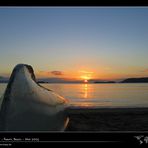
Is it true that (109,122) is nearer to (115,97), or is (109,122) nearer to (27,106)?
(27,106)

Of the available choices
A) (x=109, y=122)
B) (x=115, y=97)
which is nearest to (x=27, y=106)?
(x=109, y=122)

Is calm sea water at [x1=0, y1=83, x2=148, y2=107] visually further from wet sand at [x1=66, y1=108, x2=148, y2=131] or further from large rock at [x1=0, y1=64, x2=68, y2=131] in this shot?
wet sand at [x1=66, y1=108, x2=148, y2=131]

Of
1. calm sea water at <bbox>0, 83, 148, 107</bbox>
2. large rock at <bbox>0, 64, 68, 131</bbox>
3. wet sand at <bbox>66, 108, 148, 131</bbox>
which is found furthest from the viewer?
calm sea water at <bbox>0, 83, 148, 107</bbox>

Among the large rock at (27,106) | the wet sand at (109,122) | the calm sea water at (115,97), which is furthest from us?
the calm sea water at (115,97)

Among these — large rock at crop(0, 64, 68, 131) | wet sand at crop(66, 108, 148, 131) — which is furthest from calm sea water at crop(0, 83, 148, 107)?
wet sand at crop(66, 108, 148, 131)

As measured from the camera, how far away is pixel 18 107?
2.14 metres

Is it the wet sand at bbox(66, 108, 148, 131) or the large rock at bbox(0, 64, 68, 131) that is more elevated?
the large rock at bbox(0, 64, 68, 131)

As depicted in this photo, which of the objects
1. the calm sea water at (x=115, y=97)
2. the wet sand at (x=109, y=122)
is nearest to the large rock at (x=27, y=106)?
the calm sea water at (x=115, y=97)

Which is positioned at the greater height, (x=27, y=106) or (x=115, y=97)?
(x=27, y=106)

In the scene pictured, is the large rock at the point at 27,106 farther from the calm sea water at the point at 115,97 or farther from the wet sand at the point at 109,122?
the wet sand at the point at 109,122

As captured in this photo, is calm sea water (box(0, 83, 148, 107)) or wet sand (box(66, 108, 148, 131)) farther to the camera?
calm sea water (box(0, 83, 148, 107))
